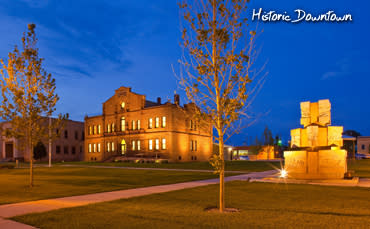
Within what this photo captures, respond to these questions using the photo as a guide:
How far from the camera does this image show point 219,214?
8.30 meters

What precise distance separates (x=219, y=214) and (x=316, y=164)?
1065cm

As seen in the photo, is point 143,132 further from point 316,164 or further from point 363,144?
point 363,144

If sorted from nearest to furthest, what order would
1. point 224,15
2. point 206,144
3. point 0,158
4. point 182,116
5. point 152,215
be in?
point 152,215
point 224,15
point 182,116
point 206,144
point 0,158

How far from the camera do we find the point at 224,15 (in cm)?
891

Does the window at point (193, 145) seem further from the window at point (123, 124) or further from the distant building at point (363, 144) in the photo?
the distant building at point (363, 144)

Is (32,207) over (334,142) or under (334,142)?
under

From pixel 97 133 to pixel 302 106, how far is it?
153 ft

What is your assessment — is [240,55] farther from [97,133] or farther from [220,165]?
[97,133]

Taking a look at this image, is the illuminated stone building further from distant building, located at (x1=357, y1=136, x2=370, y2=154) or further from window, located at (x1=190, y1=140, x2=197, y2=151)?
distant building, located at (x1=357, y1=136, x2=370, y2=154)

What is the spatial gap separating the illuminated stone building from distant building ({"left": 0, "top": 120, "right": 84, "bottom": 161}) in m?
11.1

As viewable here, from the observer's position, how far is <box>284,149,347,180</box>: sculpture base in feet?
53.7

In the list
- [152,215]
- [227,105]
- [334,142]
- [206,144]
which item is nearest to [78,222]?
[152,215]

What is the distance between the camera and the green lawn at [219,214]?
7188mm

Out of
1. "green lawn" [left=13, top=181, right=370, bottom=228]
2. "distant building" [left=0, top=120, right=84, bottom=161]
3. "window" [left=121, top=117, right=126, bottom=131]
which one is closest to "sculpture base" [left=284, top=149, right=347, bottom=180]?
"green lawn" [left=13, top=181, right=370, bottom=228]
